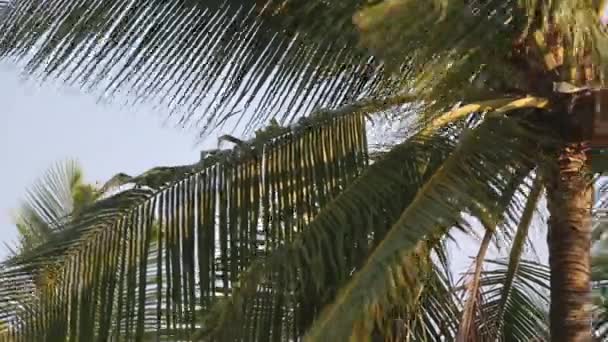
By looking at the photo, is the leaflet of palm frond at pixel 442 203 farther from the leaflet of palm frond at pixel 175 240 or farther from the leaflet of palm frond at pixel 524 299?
the leaflet of palm frond at pixel 524 299

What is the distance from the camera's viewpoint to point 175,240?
3.42 m

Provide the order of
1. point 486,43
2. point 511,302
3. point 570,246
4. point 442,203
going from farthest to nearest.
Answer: point 511,302 → point 570,246 → point 486,43 → point 442,203

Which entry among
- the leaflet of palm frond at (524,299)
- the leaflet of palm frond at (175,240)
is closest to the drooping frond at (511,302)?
the leaflet of palm frond at (524,299)

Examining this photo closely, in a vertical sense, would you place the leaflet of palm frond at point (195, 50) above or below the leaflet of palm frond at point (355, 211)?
above

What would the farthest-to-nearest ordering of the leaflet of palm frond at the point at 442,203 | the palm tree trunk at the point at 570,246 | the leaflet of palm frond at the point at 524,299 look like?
the leaflet of palm frond at the point at 524,299 → the palm tree trunk at the point at 570,246 → the leaflet of palm frond at the point at 442,203

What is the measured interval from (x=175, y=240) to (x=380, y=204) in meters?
0.71

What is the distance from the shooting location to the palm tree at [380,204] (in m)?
3.00

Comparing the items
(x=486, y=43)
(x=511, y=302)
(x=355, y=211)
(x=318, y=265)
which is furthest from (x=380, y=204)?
(x=511, y=302)

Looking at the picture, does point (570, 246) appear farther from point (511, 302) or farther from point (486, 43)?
point (511, 302)

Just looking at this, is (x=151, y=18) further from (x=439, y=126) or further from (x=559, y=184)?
(x=559, y=184)

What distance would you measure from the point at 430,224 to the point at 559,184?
76cm

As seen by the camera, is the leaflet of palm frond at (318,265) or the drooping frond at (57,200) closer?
the leaflet of palm frond at (318,265)

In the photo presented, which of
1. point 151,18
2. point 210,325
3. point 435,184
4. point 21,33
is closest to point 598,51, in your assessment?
point 435,184

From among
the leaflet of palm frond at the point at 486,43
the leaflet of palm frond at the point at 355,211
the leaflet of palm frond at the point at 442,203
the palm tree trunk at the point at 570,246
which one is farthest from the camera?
the palm tree trunk at the point at 570,246
